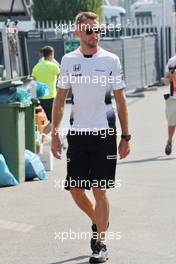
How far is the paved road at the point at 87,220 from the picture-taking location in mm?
6352

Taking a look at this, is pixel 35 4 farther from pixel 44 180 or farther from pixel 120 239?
pixel 120 239

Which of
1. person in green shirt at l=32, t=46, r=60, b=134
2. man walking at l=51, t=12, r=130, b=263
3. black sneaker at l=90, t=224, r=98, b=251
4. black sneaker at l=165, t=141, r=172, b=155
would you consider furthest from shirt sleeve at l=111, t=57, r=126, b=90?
person in green shirt at l=32, t=46, r=60, b=134

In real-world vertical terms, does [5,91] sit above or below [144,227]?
above

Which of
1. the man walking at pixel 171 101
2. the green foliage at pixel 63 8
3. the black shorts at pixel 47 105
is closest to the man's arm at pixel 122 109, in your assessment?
the man walking at pixel 171 101

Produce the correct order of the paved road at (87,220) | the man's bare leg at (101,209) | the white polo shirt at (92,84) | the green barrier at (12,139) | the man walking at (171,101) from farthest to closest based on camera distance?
the man walking at (171,101), the green barrier at (12,139), the paved road at (87,220), the man's bare leg at (101,209), the white polo shirt at (92,84)

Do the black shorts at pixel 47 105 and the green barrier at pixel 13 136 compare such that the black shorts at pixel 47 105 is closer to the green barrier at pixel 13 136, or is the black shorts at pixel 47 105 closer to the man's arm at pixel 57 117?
the green barrier at pixel 13 136

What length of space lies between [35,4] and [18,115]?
79.8ft

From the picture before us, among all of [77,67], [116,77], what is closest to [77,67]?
[77,67]

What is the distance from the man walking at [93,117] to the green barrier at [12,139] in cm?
344

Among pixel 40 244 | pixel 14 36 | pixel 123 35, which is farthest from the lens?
pixel 123 35

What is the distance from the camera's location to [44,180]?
33.0ft

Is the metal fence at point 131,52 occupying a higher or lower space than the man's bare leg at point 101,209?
higher

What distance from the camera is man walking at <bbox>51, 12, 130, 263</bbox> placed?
238 inches

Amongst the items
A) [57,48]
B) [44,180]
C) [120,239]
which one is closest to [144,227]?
[120,239]
